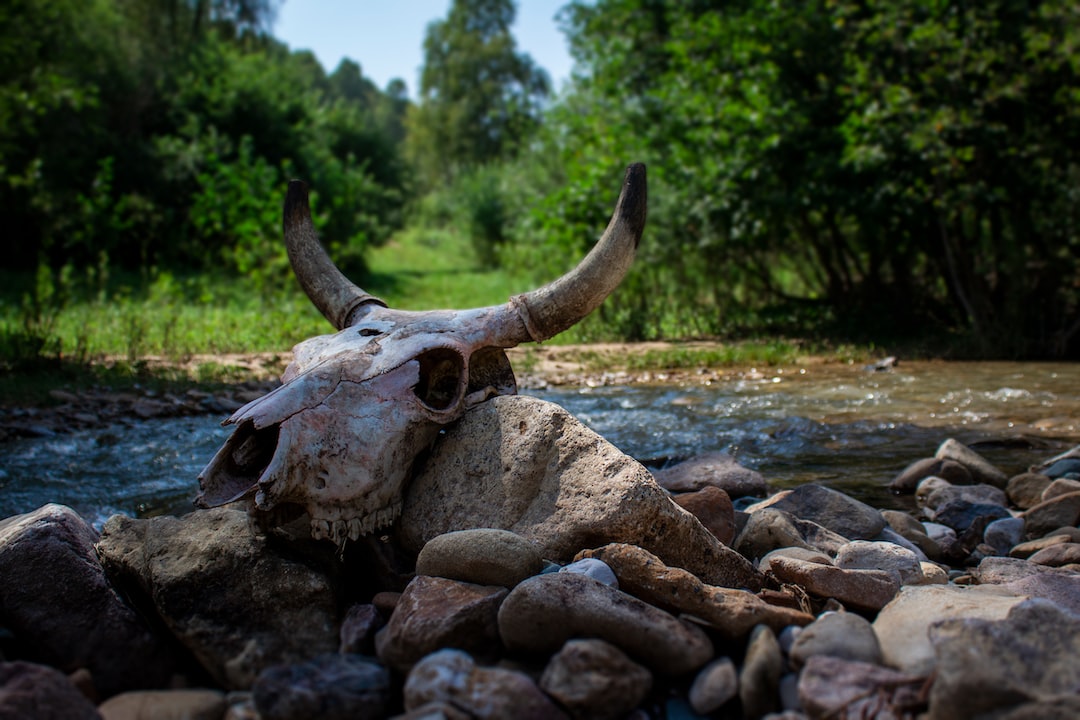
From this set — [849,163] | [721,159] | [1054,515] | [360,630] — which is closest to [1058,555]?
[1054,515]

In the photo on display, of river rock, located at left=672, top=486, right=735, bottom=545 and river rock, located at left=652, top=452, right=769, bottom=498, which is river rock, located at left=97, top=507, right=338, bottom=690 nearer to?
river rock, located at left=672, top=486, right=735, bottom=545

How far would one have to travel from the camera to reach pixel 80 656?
2162 mm

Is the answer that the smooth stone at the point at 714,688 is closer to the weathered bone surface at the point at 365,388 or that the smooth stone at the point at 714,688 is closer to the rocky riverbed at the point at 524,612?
the rocky riverbed at the point at 524,612

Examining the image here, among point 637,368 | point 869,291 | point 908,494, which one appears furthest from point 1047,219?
point 908,494

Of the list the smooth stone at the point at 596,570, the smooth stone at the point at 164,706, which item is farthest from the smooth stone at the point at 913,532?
the smooth stone at the point at 164,706

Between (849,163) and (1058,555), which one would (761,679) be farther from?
(849,163)

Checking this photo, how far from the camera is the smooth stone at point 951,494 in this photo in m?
4.00

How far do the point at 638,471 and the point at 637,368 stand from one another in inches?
251

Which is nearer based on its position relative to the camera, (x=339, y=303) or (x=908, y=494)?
(x=339, y=303)

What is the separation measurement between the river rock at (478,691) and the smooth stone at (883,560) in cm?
133

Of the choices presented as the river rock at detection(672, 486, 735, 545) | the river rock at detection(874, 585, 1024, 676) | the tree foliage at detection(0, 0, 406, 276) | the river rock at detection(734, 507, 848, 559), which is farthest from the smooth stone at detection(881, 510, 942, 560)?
the tree foliage at detection(0, 0, 406, 276)

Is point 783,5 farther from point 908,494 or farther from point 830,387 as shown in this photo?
point 908,494

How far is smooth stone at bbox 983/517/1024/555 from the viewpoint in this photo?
356 centimetres

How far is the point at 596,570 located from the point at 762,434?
11.9ft
